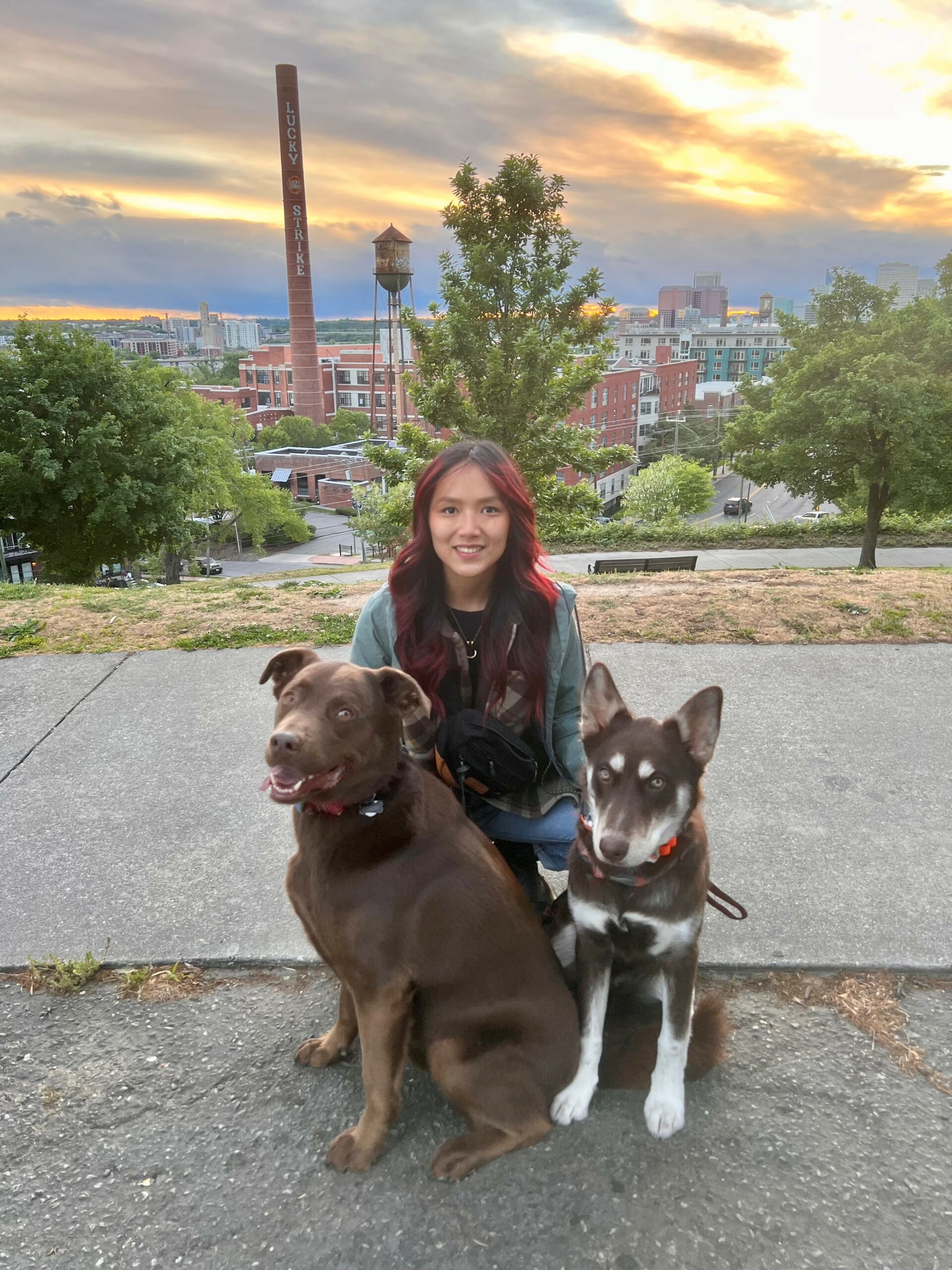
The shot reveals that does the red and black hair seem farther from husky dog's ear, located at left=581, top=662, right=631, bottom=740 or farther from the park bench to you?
the park bench

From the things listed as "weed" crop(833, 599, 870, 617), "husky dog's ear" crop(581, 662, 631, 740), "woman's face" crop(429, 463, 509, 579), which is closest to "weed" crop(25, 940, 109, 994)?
"woman's face" crop(429, 463, 509, 579)

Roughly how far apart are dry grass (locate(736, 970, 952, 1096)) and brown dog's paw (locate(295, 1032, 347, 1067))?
1.47 meters

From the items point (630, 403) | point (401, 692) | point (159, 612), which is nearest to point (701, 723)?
point (401, 692)

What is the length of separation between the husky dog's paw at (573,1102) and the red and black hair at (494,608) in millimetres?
1226

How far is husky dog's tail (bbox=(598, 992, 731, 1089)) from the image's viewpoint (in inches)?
92.0

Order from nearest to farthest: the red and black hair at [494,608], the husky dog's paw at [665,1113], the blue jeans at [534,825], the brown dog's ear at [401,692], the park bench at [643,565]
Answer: the brown dog's ear at [401,692] < the husky dog's paw at [665,1113] < the red and black hair at [494,608] < the blue jeans at [534,825] < the park bench at [643,565]

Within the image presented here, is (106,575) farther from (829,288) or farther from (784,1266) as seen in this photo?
(784,1266)

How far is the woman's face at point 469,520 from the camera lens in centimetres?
278

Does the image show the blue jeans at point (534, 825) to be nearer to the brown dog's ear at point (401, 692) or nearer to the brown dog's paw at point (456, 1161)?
the brown dog's ear at point (401, 692)

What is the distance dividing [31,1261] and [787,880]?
2950 millimetres

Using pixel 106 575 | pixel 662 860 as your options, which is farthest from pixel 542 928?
pixel 106 575

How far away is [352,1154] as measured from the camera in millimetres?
2217

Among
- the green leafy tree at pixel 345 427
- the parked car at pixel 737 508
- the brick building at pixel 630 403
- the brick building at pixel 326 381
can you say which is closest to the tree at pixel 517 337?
the parked car at pixel 737 508

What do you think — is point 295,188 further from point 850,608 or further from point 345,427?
point 850,608
